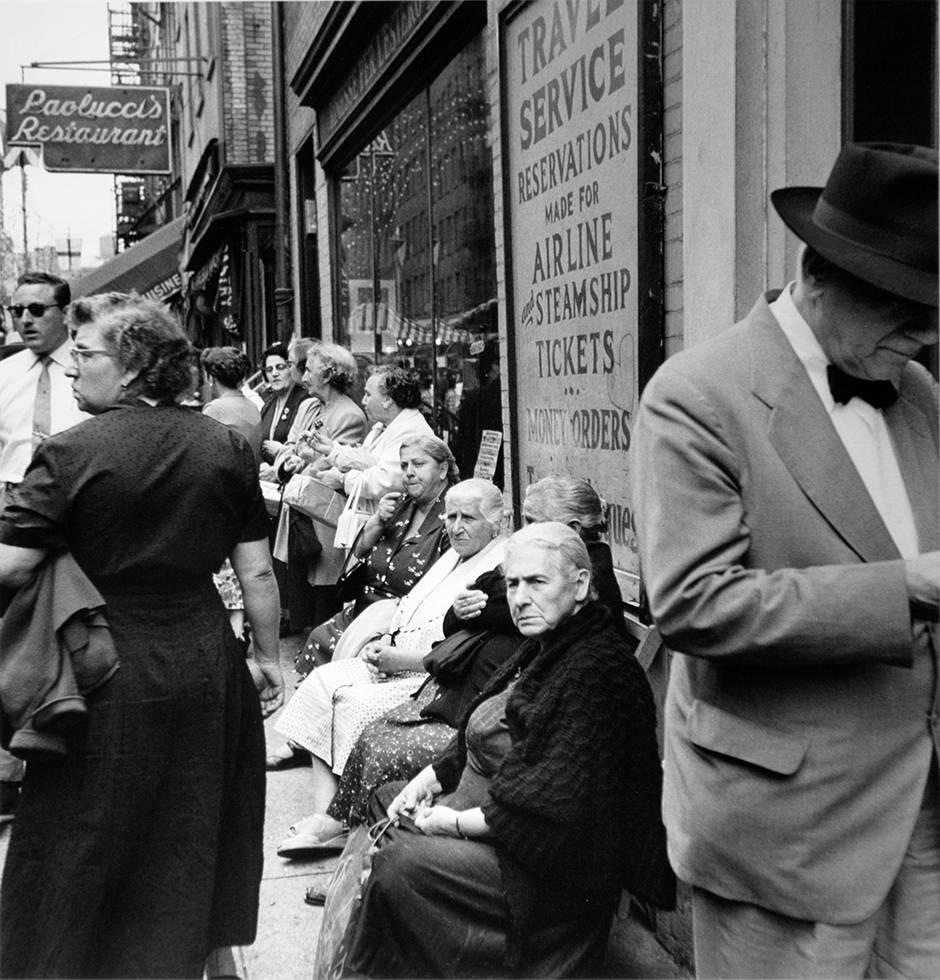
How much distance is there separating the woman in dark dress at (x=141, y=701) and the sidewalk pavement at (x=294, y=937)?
0.19 m

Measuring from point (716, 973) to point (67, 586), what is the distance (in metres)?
1.71

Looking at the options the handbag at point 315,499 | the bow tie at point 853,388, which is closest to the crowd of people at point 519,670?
the bow tie at point 853,388

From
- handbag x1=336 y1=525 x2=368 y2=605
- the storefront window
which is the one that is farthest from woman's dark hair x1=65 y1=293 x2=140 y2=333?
the storefront window

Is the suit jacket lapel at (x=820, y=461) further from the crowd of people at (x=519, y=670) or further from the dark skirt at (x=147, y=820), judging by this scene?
the dark skirt at (x=147, y=820)

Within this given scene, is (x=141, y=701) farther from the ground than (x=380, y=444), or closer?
closer

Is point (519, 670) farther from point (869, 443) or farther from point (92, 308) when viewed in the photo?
point (869, 443)

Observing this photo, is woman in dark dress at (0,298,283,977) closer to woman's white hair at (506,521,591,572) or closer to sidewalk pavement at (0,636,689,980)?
sidewalk pavement at (0,636,689,980)

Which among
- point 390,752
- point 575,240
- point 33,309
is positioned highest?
point 575,240

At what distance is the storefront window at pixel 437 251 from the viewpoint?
254 inches

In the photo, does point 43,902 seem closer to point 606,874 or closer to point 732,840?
point 606,874

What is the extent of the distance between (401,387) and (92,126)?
13.8m

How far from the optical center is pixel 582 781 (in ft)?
10.6

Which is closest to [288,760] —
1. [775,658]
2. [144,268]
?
[775,658]

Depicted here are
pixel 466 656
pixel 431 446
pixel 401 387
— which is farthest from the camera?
pixel 401 387
